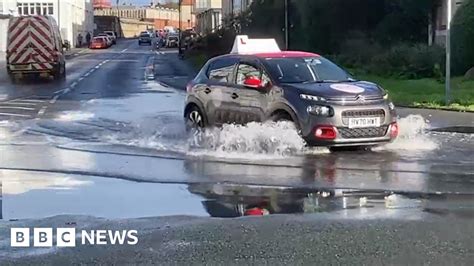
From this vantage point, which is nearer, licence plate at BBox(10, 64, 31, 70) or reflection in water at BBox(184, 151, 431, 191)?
reflection in water at BBox(184, 151, 431, 191)

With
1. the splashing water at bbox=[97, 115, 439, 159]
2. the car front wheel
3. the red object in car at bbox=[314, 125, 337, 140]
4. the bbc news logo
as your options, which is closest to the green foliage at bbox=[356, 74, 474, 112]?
the splashing water at bbox=[97, 115, 439, 159]

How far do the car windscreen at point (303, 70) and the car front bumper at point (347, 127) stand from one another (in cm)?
110

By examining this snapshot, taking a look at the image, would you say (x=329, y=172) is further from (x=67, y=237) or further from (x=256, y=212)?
(x=67, y=237)

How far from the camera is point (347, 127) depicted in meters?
12.6

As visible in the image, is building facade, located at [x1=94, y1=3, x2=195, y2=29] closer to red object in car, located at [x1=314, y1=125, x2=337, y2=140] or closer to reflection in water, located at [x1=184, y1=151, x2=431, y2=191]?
red object in car, located at [x1=314, y1=125, x2=337, y2=140]

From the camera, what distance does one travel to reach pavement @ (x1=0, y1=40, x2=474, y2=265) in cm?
686

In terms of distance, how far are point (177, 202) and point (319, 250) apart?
2.58 m

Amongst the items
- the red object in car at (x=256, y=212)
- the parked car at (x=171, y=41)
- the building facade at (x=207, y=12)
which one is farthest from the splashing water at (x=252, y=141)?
the building facade at (x=207, y=12)

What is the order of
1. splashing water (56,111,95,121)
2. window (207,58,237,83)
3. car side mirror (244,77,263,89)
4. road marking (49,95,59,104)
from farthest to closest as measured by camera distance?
road marking (49,95,59,104), splashing water (56,111,95,121), window (207,58,237,83), car side mirror (244,77,263,89)

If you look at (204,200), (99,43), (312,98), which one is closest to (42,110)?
(312,98)

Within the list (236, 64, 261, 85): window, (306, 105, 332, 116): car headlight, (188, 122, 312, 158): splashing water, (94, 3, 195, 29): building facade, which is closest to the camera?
(306, 105, 332, 116): car headlight

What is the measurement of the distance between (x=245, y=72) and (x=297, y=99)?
1657 millimetres

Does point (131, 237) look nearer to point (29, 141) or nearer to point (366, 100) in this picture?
point (366, 100)

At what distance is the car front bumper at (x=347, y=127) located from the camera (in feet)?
41.1
